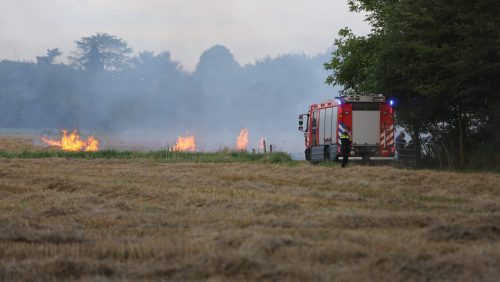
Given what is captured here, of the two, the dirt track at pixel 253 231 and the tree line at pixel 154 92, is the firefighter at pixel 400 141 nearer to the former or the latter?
the dirt track at pixel 253 231

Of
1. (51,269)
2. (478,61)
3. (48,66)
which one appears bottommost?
(51,269)

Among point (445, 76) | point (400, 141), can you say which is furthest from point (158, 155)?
point (445, 76)

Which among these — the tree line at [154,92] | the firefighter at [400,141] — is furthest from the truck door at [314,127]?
the tree line at [154,92]

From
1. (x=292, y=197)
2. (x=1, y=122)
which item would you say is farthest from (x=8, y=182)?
(x=1, y=122)

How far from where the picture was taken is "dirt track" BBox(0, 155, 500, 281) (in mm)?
7207

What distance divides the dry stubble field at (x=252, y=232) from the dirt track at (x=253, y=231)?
2 cm

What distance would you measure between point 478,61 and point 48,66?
74.4 meters

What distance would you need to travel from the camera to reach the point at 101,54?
92250 mm

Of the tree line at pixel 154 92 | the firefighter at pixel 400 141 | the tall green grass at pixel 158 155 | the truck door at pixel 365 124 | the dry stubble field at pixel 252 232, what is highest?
the tree line at pixel 154 92

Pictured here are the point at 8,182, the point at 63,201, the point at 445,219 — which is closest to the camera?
the point at 445,219

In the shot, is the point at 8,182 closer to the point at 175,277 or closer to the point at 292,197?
the point at 292,197

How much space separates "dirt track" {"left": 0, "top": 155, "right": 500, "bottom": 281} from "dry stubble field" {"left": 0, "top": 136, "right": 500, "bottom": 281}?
2cm

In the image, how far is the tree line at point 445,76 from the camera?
2266 centimetres

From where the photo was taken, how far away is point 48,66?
294 ft
